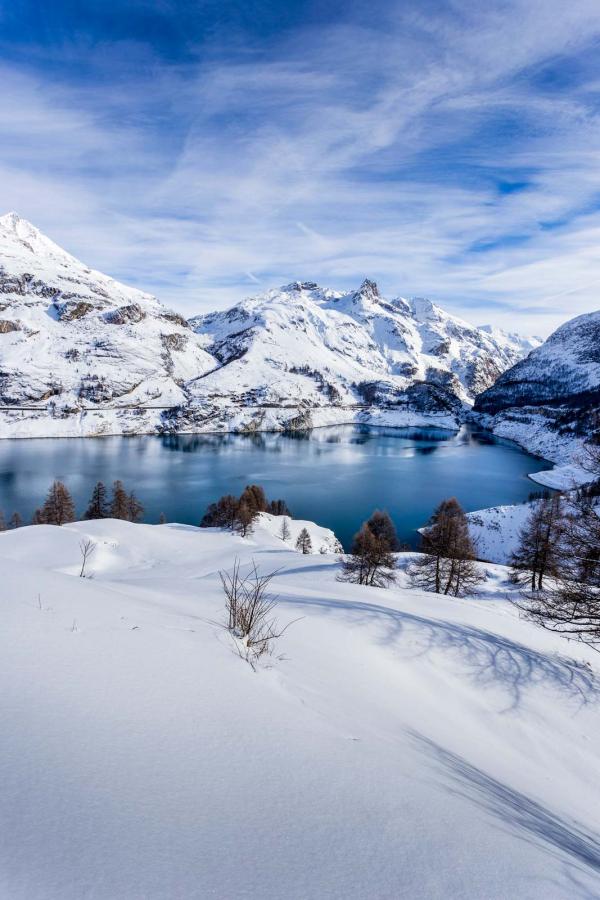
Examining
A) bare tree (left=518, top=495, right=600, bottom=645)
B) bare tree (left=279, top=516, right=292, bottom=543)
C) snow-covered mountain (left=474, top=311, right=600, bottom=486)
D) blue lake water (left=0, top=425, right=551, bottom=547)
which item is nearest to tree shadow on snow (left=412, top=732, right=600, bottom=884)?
bare tree (left=518, top=495, right=600, bottom=645)

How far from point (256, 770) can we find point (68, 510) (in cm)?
4611

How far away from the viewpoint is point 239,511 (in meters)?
36.7

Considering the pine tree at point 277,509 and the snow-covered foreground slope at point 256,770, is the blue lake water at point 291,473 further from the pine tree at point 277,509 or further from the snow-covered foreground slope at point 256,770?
the snow-covered foreground slope at point 256,770

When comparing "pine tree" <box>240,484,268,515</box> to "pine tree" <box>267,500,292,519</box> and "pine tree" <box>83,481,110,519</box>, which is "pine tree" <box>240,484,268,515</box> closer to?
"pine tree" <box>267,500,292,519</box>

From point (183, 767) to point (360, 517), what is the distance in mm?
53706

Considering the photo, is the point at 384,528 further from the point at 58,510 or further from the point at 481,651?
the point at 481,651

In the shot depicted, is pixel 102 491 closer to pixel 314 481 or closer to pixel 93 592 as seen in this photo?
pixel 314 481

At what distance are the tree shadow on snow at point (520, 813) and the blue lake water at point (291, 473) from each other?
140 ft

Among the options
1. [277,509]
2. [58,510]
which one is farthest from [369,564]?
[58,510]

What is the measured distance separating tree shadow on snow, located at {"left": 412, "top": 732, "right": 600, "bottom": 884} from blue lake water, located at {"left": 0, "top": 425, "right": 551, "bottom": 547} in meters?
42.8

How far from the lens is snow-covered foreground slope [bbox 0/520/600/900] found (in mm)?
1632

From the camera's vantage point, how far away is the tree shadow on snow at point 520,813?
8.88 ft

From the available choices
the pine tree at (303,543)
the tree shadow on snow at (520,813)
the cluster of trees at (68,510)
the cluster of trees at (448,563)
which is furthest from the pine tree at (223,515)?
the tree shadow on snow at (520,813)

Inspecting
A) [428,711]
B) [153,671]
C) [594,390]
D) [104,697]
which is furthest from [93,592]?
[594,390]
